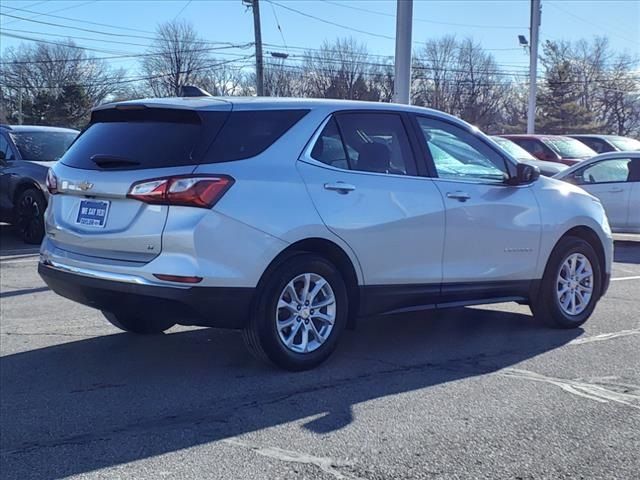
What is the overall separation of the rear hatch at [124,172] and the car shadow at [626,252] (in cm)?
797

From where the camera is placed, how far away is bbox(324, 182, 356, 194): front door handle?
5.01 metres

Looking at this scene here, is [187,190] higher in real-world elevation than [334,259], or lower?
higher

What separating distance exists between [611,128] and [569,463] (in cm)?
6405

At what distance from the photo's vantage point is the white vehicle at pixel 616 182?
1234 centimetres

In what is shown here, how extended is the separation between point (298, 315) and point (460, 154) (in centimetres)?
198

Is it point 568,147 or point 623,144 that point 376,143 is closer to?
point 568,147

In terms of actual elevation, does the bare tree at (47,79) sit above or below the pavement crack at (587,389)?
above

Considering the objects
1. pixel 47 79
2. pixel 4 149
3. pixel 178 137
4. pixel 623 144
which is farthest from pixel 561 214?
pixel 47 79

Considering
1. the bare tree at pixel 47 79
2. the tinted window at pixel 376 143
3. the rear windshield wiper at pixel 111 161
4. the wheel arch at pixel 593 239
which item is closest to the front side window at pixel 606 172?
the wheel arch at pixel 593 239

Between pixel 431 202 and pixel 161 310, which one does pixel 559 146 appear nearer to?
pixel 431 202

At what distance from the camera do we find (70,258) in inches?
196

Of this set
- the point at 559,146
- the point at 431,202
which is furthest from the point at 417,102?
the point at 431,202

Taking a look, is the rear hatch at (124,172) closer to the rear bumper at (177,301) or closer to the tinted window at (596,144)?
the rear bumper at (177,301)

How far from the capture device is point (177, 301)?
14.9ft
